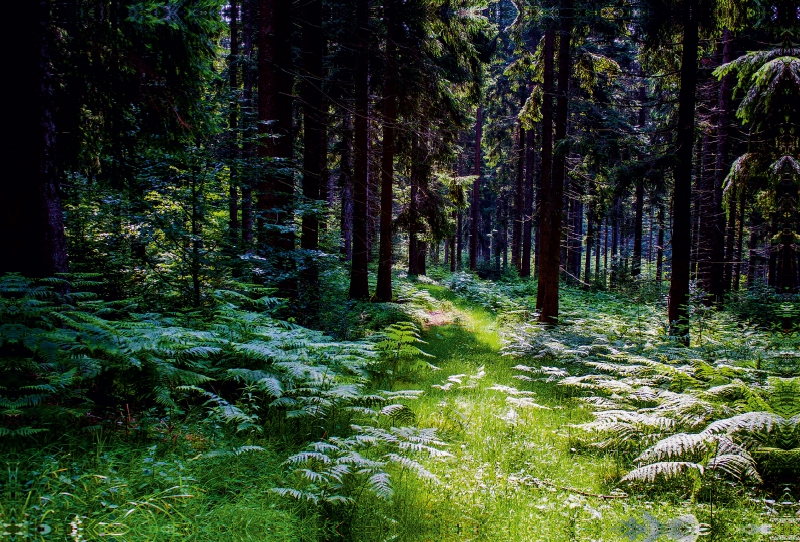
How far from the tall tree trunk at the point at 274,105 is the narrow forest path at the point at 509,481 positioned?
3891 mm

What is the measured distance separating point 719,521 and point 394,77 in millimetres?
11542

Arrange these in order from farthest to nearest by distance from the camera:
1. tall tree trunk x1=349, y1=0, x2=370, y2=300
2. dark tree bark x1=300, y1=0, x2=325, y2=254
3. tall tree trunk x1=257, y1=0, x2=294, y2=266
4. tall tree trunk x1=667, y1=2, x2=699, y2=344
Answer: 1. tall tree trunk x1=349, y1=0, x2=370, y2=300
2. dark tree bark x1=300, y1=0, x2=325, y2=254
3. tall tree trunk x1=667, y1=2, x2=699, y2=344
4. tall tree trunk x1=257, y1=0, x2=294, y2=266

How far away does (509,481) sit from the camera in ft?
11.8

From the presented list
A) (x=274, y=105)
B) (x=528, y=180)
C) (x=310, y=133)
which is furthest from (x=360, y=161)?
(x=528, y=180)

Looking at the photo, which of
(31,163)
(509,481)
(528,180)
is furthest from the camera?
(528,180)

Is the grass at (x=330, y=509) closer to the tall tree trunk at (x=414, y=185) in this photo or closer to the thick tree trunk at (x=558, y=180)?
the thick tree trunk at (x=558, y=180)

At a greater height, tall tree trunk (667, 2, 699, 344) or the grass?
tall tree trunk (667, 2, 699, 344)

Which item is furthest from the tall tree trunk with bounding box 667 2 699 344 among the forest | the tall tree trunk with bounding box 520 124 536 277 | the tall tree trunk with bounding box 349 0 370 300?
A: the tall tree trunk with bounding box 520 124 536 277

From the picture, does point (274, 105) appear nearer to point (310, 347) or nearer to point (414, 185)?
point (310, 347)

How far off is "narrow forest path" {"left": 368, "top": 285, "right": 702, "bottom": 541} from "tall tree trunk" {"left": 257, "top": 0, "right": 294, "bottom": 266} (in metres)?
3.89

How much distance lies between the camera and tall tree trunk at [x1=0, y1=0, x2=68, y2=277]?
413 centimetres

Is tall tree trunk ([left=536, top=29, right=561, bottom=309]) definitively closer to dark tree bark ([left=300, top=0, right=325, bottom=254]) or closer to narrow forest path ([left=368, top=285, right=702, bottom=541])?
dark tree bark ([left=300, top=0, right=325, bottom=254])

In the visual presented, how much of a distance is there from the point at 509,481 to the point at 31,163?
556 cm

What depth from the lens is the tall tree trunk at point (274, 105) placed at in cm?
790
